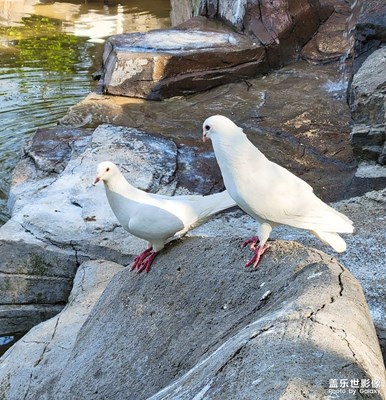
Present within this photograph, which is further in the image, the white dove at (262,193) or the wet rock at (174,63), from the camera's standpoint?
the wet rock at (174,63)

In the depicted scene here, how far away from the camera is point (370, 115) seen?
5.20 metres

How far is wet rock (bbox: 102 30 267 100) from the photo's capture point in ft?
25.0

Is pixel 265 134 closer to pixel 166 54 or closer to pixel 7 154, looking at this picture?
pixel 166 54

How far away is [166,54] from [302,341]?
6.08m

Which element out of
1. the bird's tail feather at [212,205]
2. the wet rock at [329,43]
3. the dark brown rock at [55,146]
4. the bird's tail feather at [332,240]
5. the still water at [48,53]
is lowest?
the still water at [48,53]

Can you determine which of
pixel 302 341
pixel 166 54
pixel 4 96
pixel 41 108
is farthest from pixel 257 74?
pixel 302 341

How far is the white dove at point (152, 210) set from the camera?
324 cm

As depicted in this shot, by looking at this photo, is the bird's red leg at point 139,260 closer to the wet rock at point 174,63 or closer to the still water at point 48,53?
the still water at point 48,53

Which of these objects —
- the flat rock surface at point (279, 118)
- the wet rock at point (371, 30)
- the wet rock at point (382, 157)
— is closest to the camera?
the wet rock at point (382, 157)

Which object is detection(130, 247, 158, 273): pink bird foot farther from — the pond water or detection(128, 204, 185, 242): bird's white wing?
the pond water

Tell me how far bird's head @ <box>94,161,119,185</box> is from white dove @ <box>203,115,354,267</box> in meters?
0.57

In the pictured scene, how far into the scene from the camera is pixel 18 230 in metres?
4.81

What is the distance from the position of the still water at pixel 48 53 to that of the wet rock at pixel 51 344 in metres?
1.64

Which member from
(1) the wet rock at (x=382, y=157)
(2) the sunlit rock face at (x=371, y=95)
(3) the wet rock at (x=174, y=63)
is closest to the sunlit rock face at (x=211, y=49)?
(3) the wet rock at (x=174, y=63)
